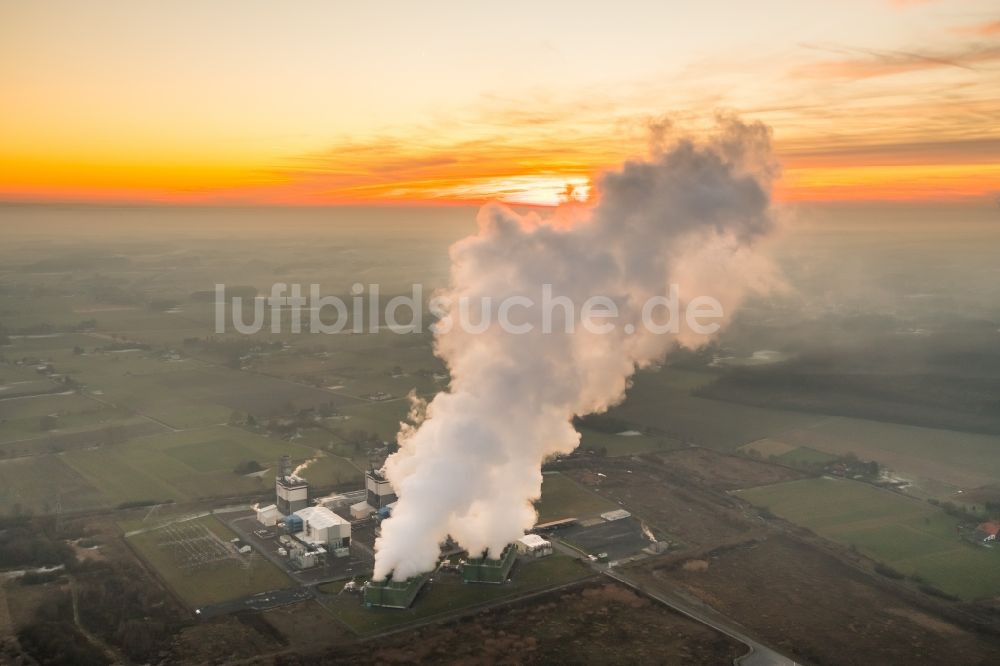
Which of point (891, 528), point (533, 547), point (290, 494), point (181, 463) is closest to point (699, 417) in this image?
point (891, 528)

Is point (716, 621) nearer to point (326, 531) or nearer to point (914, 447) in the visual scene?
point (326, 531)

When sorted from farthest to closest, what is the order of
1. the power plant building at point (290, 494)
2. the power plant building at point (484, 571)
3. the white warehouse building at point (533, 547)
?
1. the power plant building at point (290, 494)
2. the white warehouse building at point (533, 547)
3. the power plant building at point (484, 571)


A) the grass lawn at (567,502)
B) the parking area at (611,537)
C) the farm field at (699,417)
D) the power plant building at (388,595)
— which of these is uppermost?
the power plant building at (388,595)

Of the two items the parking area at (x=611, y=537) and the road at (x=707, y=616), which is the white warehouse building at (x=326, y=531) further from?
the parking area at (x=611, y=537)

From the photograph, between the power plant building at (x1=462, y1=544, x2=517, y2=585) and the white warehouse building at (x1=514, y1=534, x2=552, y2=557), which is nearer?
the power plant building at (x1=462, y1=544, x2=517, y2=585)

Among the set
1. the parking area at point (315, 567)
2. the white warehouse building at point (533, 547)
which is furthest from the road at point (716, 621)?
the parking area at point (315, 567)

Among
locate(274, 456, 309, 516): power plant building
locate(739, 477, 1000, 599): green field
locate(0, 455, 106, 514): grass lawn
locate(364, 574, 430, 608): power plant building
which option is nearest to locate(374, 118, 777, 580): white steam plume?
locate(364, 574, 430, 608): power plant building

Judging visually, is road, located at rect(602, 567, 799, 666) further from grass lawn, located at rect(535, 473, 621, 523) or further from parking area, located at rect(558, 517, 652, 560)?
grass lawn, located at rect(535, 473, 621, 523)
